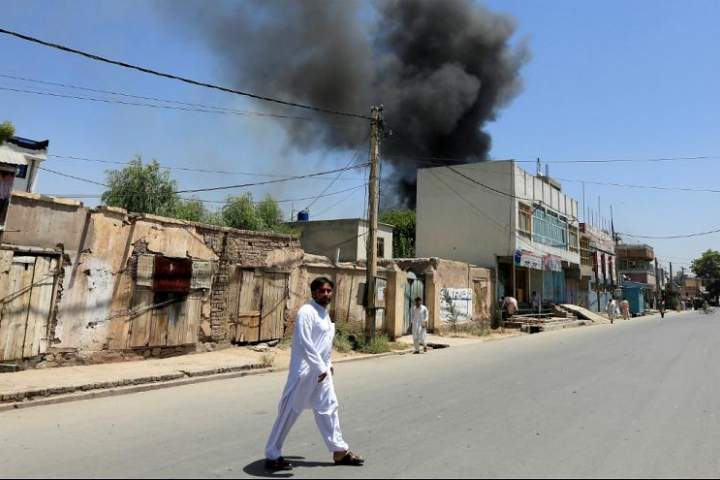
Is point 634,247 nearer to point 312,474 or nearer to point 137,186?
point 137,186

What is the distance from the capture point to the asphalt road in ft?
13.4

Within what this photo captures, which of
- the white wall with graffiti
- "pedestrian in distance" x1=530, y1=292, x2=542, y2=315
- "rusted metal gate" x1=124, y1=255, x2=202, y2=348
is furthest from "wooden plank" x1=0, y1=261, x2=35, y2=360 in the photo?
"pedestrian in distance" x1=530, y1=292, x2=542, y2=315

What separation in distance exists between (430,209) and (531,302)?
25.7 feet

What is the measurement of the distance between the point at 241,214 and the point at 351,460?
32421 mm

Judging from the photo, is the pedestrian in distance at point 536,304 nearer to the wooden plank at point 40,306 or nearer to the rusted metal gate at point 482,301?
the rusted metal gate at point 482,301

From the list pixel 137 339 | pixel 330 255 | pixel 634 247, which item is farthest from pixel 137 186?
pixel 634 247

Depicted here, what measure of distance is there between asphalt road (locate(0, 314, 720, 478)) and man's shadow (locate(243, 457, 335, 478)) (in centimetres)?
2

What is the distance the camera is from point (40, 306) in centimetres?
912

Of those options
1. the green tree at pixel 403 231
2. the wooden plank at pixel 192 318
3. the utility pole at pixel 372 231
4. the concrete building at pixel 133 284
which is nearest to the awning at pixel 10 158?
the concrete building at pixel 133 284

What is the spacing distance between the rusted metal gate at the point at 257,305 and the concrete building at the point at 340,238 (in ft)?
46.5

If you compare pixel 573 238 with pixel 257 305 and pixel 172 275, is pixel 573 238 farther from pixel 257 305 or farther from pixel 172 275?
pixel 172 275

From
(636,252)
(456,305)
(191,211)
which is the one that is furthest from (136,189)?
(636,252)

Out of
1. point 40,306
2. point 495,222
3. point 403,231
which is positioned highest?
point 403,231

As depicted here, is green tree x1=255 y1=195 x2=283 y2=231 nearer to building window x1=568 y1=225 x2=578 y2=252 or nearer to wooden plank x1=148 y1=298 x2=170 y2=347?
building window x1=568 y1=225 x2=578 y2=252
